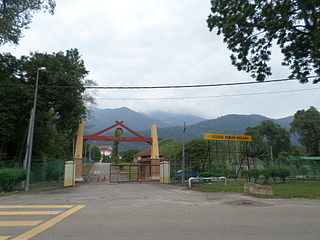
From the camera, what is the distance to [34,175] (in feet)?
68.4

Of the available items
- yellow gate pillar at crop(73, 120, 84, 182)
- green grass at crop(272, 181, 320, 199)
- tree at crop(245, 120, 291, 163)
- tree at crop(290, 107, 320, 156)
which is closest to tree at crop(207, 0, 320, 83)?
green grass at crop(272, 181, 320, 199)

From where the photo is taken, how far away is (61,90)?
21.0 m

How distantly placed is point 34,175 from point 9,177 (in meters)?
5.48

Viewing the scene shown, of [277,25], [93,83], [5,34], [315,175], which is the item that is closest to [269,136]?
[315,175]

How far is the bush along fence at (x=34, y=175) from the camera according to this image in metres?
15.8

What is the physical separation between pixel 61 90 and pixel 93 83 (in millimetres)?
16564

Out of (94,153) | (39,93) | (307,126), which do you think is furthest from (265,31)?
(94,153)

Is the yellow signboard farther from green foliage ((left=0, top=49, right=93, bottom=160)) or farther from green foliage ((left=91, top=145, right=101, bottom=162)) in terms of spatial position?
green foliage ((left=91, top=145, right=101, bottom=162))

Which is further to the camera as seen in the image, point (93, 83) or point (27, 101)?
point (93, 83)

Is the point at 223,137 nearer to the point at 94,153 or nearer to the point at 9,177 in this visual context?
the point at 9,177

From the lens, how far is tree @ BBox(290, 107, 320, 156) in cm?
6106

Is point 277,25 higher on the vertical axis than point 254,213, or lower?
higher

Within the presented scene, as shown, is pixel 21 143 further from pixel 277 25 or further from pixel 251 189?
pixel 277 25

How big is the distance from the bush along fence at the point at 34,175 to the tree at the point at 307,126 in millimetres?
59503
